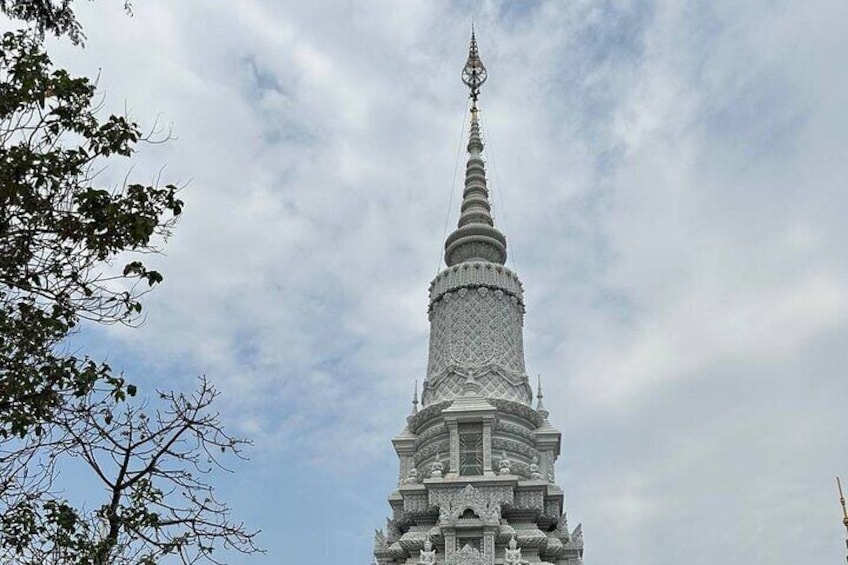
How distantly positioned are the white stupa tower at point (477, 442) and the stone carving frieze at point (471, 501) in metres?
0.04

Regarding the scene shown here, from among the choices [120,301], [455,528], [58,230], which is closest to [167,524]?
[120,301]

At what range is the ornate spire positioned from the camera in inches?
1700

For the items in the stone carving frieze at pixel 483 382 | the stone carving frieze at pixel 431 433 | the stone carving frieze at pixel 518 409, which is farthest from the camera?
the stone carving frieze at pixel 483 382

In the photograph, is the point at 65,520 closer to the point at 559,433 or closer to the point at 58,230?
the point at 58,230

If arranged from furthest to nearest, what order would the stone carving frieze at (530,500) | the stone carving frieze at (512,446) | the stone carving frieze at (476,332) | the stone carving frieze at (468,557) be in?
the stone carving frieze at (476,332)
the stone carving frieze at (512,446)
the stone carving frieze at (530,500)
the stone carving frieze at (468,557)

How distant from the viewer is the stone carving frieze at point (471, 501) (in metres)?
33.4

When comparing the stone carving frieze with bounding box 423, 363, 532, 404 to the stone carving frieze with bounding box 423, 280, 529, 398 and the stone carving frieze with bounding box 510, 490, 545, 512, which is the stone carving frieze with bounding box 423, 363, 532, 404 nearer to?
the stone carving frieze with bounding box 423, 280, 529, 398

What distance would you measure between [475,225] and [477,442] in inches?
432

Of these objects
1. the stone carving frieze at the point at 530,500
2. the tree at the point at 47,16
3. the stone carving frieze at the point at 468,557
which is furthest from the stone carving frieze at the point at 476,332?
the tree at the point at 47,16

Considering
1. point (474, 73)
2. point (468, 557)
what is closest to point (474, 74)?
point (474, 73)

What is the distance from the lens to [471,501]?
3384cm

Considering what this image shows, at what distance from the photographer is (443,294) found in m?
41.6

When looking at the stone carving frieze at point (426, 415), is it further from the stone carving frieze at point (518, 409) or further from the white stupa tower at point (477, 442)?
the stone carving frieze at point (518, 409)

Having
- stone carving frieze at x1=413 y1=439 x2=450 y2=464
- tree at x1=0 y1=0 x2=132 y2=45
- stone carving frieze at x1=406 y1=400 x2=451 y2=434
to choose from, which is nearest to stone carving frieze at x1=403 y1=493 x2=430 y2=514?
stone carving frieze at x1=413 y1=439 x2=450 y2=464
